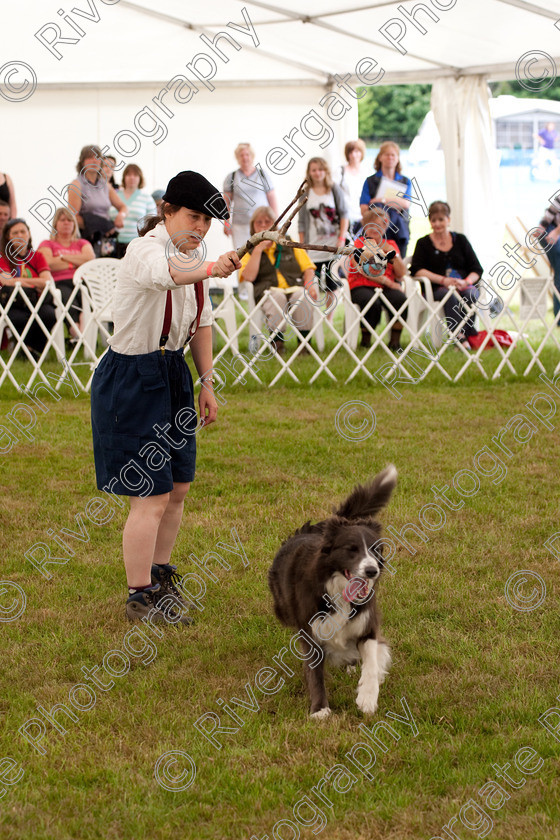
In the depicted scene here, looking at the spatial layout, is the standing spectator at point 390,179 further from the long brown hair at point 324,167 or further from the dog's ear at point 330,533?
the dog's ear at point 330,533

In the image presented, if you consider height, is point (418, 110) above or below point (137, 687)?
above

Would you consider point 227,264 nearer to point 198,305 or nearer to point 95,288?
point 198,305

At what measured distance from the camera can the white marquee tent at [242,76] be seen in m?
10.0

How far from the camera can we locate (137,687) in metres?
3.18

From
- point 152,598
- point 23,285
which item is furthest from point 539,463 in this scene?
point 23,285

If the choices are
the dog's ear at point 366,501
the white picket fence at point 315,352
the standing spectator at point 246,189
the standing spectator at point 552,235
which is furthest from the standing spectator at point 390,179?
the dog's ear at point 366,501

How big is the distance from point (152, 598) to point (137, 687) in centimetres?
61

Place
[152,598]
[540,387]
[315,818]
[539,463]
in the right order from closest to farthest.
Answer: [315,818] → [152,598] → [539,463] → [540,387]

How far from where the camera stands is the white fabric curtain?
1139cm

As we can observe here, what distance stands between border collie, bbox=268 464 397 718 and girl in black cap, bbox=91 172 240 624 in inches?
27.0

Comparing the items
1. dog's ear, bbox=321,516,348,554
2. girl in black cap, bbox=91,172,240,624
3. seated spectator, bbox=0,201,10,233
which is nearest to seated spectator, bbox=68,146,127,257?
seated spectator, bbox=0,201,10,233

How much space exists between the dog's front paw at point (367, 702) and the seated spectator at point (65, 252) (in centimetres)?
762

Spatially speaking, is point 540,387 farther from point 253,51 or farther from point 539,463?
point 253,51

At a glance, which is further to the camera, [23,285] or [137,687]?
[23,285]
